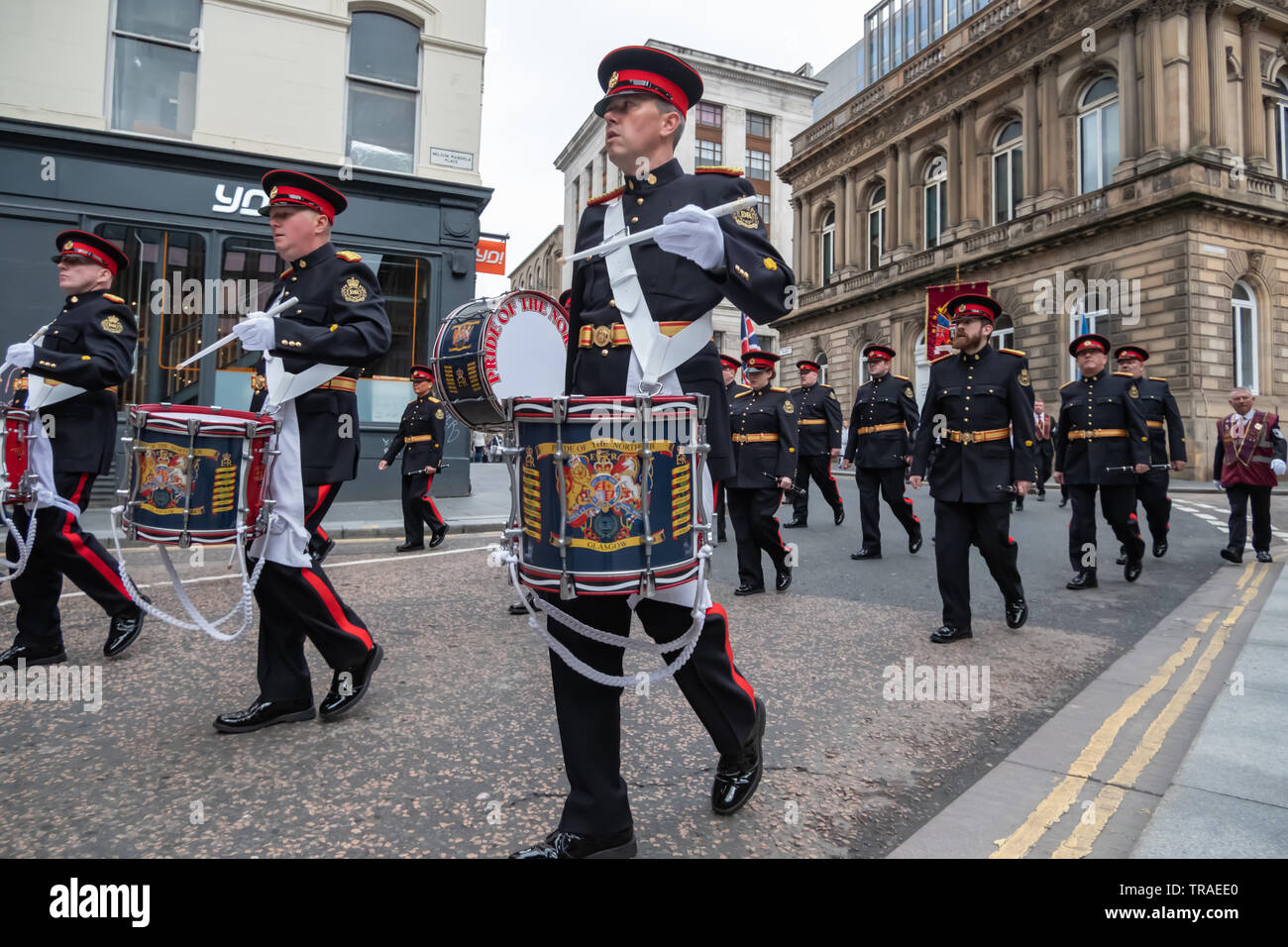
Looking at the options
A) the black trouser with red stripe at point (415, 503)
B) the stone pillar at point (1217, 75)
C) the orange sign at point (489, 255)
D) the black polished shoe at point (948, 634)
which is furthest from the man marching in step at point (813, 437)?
the stone pillar at point (1217, 75)


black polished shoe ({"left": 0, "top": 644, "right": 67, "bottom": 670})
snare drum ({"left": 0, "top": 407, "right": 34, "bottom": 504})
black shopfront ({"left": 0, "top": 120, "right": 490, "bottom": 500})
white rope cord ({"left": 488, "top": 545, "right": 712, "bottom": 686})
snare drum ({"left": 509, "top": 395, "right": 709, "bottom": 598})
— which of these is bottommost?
black polished shoe ({"left": 0, "top": 644, "right": 67, "bottom": 670})

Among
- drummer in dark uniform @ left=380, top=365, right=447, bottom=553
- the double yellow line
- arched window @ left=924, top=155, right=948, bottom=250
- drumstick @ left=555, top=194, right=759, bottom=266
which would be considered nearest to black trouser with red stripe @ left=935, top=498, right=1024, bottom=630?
the double yellow line

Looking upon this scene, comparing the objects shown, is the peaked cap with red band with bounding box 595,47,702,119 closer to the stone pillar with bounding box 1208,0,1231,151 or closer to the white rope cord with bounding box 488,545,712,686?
the white rope cord with bounding box 488,545,712,686

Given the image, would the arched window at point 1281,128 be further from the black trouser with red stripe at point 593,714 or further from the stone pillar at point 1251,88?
the black trouser with red stripe at point 593,714

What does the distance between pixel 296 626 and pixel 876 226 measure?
38566 millimetres

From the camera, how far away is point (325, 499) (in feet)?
11.2

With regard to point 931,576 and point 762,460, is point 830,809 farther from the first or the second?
point 931,576

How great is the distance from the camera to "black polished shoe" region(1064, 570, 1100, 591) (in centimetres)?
681

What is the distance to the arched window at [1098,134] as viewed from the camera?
2614 cm

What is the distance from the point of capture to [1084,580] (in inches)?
269

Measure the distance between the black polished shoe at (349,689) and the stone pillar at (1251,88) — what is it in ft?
99.6

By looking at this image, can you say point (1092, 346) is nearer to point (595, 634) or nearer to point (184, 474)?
point (595, 634)

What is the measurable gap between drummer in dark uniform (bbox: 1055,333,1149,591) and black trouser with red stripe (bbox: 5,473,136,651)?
7.44 metres
